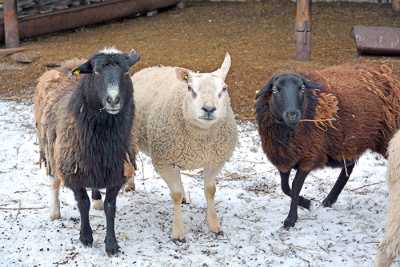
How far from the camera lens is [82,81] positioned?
5.32m

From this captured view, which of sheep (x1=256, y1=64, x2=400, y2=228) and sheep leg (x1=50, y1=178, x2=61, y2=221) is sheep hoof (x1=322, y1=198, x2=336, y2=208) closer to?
sheep (x1=256, y1=64, x2=400, y2=228)

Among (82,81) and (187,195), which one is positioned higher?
(82,81)

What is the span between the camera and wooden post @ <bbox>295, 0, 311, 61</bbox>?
9968 millimetres

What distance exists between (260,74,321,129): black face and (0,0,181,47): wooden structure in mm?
6947

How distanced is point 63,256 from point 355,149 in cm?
276

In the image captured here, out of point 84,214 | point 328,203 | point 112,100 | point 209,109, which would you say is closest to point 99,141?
point 112,100

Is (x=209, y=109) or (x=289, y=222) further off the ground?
(x=209, y=109)

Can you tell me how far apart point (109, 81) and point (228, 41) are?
7.21 meters

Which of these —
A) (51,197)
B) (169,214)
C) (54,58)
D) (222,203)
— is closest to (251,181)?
(222,203)

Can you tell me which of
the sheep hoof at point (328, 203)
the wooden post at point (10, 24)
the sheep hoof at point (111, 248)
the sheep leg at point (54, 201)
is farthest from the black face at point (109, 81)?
the wooden post at point (10, 24)

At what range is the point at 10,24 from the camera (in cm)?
1149

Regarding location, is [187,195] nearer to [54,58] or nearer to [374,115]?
[374,115]

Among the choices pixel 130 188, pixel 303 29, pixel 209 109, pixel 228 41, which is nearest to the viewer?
pixel 209 109

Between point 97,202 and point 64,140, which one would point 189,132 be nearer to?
point 64,140
